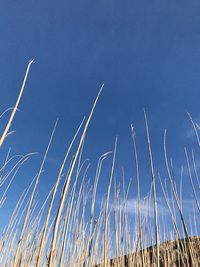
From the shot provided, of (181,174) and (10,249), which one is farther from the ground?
(181,174)

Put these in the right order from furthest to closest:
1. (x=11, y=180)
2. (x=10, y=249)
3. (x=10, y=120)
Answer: (x=10, y=249)
(x=11, y=180)
(x=10, y=120)

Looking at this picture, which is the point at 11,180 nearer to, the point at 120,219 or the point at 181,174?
the point at 120,219

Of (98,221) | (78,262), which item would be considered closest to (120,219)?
(98,221)

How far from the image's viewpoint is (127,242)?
1.44 metres

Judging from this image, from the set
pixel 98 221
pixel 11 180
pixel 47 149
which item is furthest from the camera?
pixel 98 221

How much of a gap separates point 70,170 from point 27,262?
115 centimetres

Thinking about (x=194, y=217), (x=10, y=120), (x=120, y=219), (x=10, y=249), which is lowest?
(x=10, y=120)

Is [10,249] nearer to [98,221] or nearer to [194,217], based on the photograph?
[98,221]

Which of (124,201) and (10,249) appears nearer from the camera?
(124,201)

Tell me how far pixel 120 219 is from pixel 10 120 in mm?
1079

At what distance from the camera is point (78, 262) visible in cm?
138

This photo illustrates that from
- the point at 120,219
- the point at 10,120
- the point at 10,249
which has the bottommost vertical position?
the point at 10,120

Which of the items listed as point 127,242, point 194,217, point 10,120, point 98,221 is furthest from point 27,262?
Answer: point 10,120

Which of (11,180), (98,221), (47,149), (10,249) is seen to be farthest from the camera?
(10,249)
